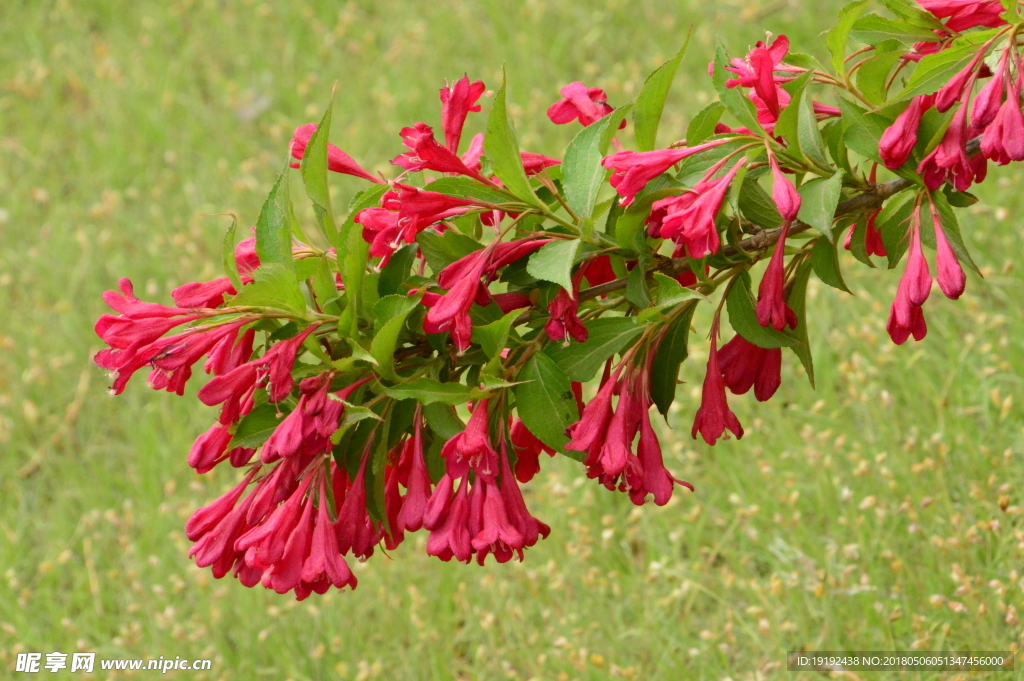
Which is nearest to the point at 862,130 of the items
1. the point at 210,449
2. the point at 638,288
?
the point at 638,288

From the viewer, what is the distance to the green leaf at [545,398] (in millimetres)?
1342

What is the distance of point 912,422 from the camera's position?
293 centimetres

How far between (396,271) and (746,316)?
48cm

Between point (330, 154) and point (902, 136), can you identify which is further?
point (330, 154)

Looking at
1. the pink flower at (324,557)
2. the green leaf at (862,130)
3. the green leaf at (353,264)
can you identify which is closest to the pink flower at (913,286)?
the green leaf at (862,130)

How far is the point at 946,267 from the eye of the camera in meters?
1.32

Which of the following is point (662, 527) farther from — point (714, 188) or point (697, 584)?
point (714, 188)

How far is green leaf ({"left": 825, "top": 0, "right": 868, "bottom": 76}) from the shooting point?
4.40ft

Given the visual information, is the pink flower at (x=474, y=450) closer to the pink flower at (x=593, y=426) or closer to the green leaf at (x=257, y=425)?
the pink flower at (x=593, y=426)

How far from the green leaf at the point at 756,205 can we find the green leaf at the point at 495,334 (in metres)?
0.35

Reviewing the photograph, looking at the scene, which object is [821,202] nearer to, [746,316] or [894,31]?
[746,316]

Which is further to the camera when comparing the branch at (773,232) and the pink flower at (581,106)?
the pink flower at (581,106)

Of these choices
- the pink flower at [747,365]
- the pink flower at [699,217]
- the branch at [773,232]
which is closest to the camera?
the pink flower at [699,217]

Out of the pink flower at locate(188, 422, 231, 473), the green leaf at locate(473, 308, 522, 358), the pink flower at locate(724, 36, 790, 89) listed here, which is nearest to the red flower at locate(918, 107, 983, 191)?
the pink flower at locate(724, 36, 790, 89)
